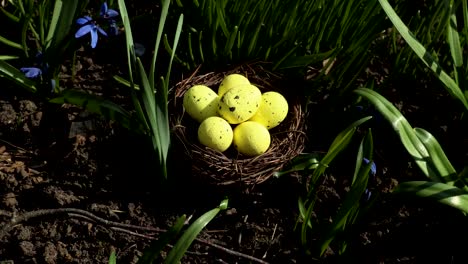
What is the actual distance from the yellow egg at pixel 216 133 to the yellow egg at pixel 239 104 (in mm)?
32

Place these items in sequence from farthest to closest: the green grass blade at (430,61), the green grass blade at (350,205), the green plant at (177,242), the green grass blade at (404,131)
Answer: the green grass blade at (430,61), the green grass blade at (404,131), the green grass blade at (350,205), the green plant at (177,242)

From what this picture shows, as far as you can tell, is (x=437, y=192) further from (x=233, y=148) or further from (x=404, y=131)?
(x=233, y=148)

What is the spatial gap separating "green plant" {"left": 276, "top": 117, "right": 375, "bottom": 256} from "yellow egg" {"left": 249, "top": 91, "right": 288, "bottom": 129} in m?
0.13

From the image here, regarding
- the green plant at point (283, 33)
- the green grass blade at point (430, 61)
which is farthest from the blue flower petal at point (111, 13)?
the green grass blade at point (430, 61)

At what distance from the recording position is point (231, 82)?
5.79 ft

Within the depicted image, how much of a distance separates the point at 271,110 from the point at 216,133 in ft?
0.63

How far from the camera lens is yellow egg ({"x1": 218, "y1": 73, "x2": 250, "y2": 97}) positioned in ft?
5.77

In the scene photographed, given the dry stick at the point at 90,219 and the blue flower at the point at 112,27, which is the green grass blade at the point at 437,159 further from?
the blue flower at the point at 112,27

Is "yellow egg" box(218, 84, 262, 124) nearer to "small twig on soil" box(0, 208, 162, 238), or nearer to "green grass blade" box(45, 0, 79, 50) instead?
"small twig on soil" box(0, 208, 162, 238)

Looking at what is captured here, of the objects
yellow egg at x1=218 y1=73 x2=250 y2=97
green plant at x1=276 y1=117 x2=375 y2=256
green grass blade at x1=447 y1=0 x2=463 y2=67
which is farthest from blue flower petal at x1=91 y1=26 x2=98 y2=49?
green grass blade at x1=447 y1=0 x2=463 y2=67

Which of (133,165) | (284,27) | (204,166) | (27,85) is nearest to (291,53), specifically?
(284,27)

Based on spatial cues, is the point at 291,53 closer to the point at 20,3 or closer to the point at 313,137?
the point at 313,137

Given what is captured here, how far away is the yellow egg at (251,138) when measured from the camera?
1.66m

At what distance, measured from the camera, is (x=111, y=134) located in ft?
6.07
